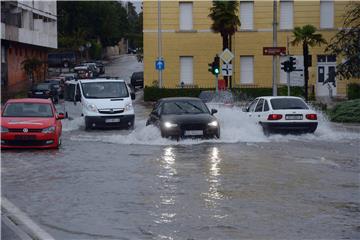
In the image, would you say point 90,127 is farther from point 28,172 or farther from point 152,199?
point 152,199

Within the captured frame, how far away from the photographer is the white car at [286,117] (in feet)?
78.8

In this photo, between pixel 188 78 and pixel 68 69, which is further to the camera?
pixel 68 69

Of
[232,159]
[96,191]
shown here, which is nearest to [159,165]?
[232,159]

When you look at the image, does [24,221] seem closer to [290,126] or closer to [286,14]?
[290,126]

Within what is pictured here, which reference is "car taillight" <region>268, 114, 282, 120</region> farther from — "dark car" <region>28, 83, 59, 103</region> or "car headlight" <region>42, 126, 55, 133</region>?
"dark car" <region>28, 83, 59, 103</region>

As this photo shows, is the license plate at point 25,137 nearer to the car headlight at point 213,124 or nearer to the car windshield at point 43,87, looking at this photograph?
the car headlight at point 213,124

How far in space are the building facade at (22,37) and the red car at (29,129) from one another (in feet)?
127

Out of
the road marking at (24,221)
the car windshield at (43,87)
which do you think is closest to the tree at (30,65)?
the car windshield at (43,87)

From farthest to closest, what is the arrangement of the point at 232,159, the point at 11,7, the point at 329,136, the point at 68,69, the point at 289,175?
the point at 68,69 → the point at 11,7 → the point at 329,136 → the point at 232,159 → the point at 289,175

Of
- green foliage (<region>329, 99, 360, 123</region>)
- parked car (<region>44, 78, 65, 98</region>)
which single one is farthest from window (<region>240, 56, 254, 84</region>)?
green foliage (<region>329, 99, 360, 123</region>)

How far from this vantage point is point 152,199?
12391 millimetres

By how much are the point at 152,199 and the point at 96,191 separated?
4.48 ft

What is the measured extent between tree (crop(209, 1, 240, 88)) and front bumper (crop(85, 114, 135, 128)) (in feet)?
80.5

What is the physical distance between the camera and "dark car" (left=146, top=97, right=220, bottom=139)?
22.2 metres
